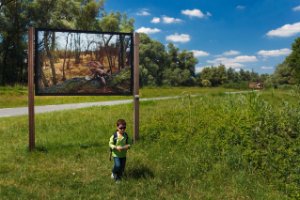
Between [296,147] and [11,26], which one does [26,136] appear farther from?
[11,26]

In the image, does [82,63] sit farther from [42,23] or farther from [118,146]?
[42,23]

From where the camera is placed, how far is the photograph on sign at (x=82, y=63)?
8758mm

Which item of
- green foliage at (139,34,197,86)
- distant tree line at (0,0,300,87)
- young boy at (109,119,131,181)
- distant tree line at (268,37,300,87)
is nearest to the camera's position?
young boy at (109,119,131,181)

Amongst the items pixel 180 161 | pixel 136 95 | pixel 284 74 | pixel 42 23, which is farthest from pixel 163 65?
pixel 180 161

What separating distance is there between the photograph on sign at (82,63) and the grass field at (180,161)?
4.56ft

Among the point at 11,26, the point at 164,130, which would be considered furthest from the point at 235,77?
the point at 164,130

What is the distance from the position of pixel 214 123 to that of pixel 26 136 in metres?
5.43

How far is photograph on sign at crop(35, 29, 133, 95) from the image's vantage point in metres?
8.76

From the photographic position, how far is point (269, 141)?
686cm

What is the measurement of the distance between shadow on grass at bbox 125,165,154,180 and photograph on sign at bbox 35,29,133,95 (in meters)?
2.79

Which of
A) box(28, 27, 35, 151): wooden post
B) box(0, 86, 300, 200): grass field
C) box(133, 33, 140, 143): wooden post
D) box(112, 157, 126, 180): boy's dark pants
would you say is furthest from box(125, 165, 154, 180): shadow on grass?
box(28, 27, 35, 151): wooden post

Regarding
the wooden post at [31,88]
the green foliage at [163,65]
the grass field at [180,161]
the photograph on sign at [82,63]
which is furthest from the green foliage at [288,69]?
the wooden post at [31,88]

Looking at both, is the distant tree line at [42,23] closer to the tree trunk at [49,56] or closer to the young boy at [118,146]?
the tree trunk at [49,56]

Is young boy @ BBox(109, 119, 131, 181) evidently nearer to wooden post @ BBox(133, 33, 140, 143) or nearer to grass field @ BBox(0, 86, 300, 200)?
grass field @ BBox(0, 86, 300, 200)
